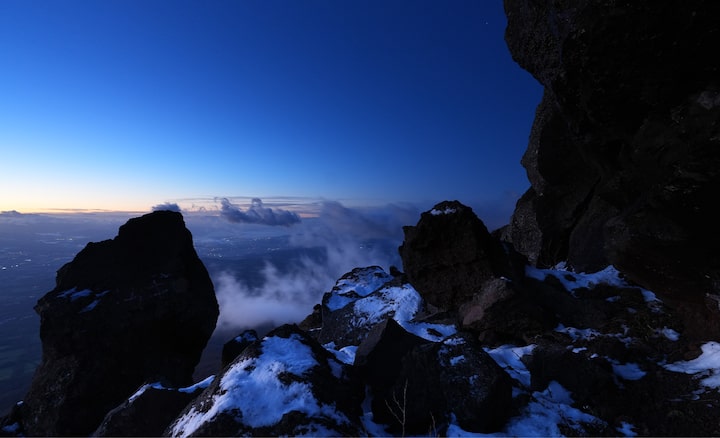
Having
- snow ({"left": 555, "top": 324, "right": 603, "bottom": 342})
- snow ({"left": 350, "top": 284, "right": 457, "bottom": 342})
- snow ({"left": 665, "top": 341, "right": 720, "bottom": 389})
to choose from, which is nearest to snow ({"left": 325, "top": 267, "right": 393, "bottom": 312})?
snow ({"left": 350, "top": 284, "right": 457, "bottom": 342})

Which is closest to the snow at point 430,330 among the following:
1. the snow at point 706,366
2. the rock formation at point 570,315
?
the rock formation at point 570,315

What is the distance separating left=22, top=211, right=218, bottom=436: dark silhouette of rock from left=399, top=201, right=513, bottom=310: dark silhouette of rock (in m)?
15.2

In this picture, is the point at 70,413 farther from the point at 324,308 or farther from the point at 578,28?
the point at 578,28

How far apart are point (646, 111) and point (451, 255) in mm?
9436

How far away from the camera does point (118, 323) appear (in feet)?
67.2

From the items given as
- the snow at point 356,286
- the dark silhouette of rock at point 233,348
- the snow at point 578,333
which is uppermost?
the snow at point 578,333

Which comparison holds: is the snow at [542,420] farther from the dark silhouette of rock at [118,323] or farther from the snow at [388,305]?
the dark silhouette of rock at [118,323]

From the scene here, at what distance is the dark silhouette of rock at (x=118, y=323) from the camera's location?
61.1ft

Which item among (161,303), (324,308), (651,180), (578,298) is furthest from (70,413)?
(651,180)

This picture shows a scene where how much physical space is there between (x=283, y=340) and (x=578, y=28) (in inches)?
406

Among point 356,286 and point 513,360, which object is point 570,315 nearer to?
point 513,360

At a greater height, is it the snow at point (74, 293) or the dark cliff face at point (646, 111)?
the dark cliff face at point (646, 111)

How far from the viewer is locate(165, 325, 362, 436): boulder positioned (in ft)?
19.7

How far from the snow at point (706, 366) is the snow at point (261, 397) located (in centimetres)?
916
